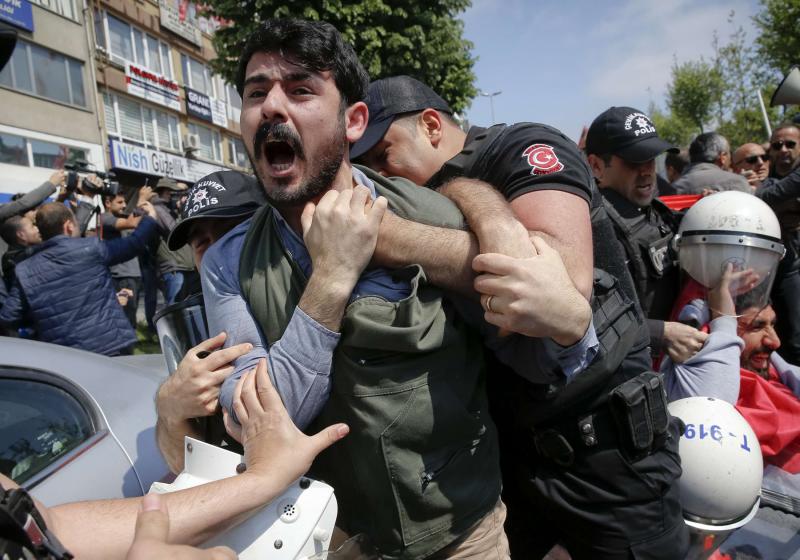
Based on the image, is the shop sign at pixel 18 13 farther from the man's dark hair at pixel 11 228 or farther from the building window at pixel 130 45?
the man's dark hair at pixel 11 228

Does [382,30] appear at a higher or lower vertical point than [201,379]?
higher

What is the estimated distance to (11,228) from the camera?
5676mm

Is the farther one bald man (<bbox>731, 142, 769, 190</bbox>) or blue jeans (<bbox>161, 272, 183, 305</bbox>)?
blue jeans (<bbox>161, 272, 183, 305</bbox>)

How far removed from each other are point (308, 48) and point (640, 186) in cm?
207

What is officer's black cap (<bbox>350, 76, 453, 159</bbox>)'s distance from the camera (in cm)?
235

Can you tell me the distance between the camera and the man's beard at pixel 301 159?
1.52 m

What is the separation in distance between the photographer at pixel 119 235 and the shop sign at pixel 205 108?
21.8m

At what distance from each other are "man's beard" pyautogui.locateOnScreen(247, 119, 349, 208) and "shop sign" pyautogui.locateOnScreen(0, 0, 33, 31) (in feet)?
69.5

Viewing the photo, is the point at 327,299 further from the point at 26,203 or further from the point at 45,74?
the point at 45,74

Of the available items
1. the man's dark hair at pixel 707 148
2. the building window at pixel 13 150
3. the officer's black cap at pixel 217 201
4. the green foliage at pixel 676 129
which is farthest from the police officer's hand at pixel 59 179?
the green foliage at pixel 676 129

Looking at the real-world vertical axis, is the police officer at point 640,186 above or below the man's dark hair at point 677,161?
below

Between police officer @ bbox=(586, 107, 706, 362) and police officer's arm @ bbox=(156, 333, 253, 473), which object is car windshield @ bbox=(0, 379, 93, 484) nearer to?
police officer's arm @ bbox=(156, 333, 253, 473)

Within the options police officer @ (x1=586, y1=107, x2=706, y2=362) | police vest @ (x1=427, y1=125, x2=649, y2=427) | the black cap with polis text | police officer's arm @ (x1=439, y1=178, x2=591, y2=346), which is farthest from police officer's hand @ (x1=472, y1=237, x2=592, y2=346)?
the black cap with polis text

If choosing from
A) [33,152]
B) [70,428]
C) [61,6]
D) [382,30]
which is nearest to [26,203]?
[70,428]
